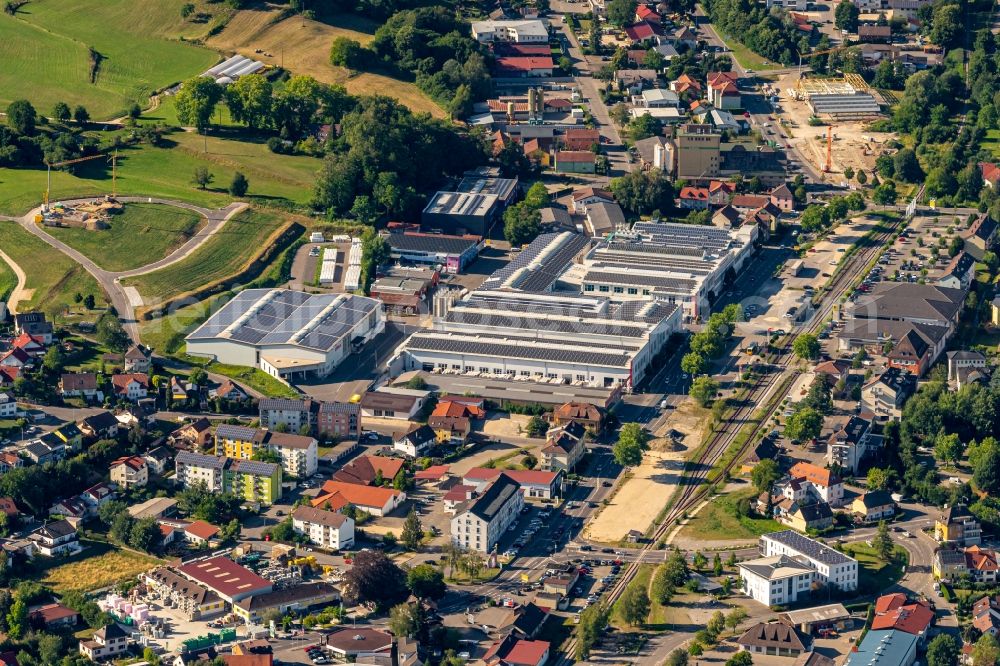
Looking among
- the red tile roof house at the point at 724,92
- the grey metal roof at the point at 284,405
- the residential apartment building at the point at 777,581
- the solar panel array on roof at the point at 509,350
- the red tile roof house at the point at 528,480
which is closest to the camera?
the residential apartment building at the point at 777,581

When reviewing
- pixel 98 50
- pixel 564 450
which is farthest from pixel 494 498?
pixel 98 50

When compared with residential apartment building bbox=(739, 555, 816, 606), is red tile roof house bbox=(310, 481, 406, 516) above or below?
above

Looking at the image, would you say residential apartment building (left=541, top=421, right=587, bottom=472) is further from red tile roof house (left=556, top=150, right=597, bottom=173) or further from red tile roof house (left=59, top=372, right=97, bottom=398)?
red tile roof house (left=556, top=150, right=597, bottom=173)

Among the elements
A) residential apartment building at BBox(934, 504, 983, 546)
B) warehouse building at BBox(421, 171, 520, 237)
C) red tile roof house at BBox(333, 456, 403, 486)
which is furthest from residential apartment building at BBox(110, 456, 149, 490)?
warehouse building at BBox(421, 171, 520, 237)

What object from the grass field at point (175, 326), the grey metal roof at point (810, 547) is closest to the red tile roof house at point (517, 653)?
the grey metal roof at point (810, 547)

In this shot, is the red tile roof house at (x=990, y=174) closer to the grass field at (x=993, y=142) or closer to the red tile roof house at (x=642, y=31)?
the grass field at (x=993, y=142)
